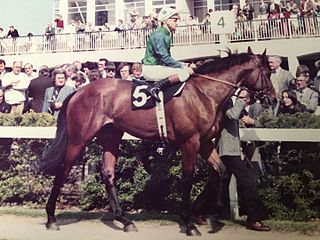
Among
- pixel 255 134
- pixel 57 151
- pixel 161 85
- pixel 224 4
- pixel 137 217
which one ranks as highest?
pixel 224 4

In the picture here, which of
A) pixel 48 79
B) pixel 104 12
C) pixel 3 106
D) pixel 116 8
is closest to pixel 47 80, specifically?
pixel 48 79

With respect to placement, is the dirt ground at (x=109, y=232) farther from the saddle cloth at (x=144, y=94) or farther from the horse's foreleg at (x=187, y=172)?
the saddle cloth at (x=144, y=94)

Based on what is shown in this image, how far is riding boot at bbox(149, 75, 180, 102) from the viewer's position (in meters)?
2.34

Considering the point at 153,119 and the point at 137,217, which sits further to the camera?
the point at 137,217

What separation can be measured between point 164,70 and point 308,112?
1.11 m

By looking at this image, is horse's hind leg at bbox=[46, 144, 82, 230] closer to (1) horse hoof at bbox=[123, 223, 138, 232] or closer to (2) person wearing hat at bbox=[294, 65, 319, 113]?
A: (1) horse hoof at bbox=[123, 223, 138, 232]

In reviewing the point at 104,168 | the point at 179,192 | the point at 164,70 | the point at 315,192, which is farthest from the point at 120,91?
the point at 315,192

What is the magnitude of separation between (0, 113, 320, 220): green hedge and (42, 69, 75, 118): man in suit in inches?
4.3

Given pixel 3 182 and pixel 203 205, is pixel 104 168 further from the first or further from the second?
pixel 3 182

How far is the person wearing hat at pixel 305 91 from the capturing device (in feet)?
8.29

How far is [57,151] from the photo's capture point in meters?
2.61

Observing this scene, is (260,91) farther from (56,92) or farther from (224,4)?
(56,92)

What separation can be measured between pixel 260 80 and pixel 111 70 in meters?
1.41

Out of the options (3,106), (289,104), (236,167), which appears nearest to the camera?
(236,167)
